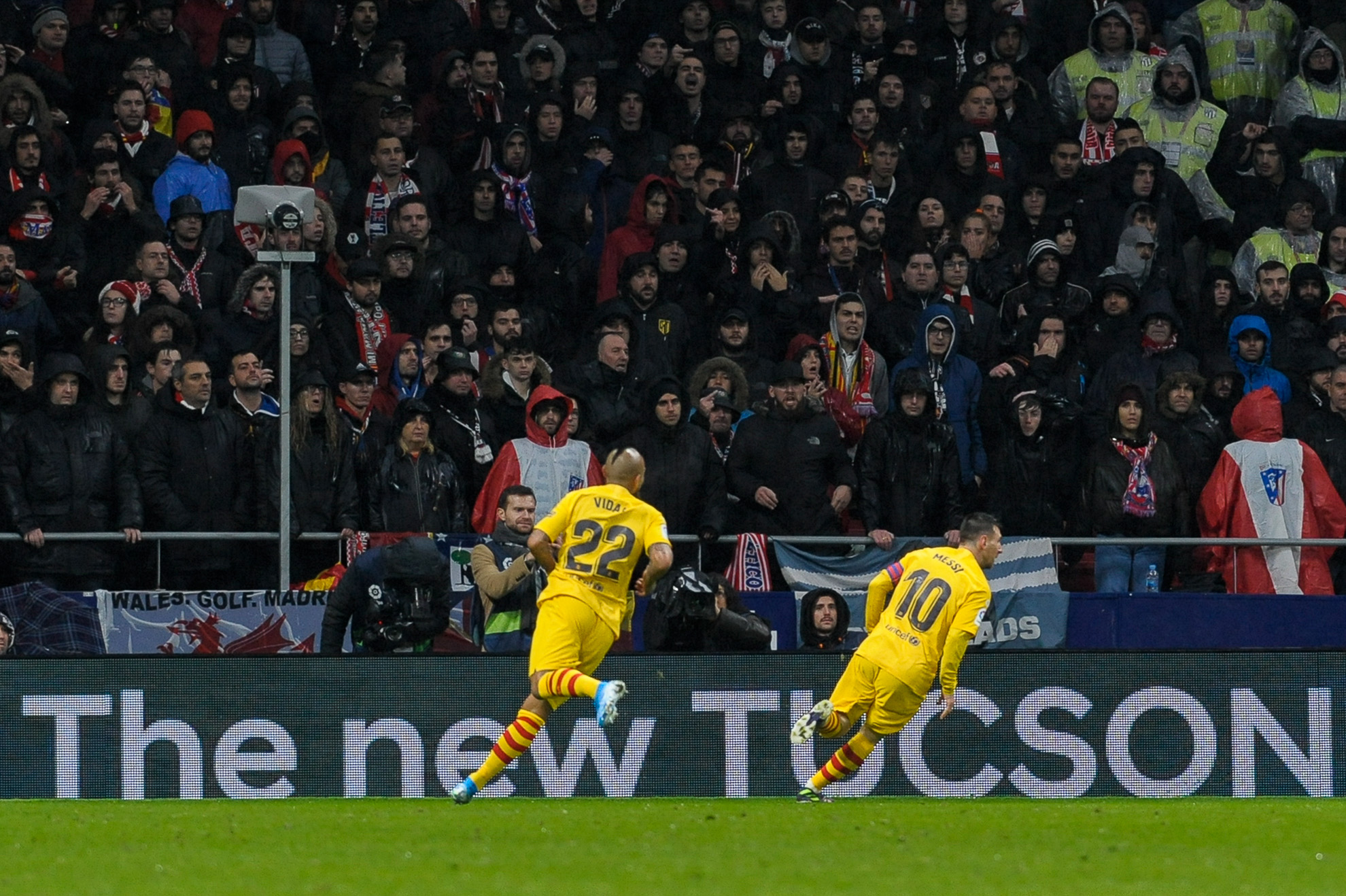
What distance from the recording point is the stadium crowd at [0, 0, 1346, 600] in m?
15.0

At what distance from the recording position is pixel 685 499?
1530 centimetres

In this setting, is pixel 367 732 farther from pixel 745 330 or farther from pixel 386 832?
pixel 745 330

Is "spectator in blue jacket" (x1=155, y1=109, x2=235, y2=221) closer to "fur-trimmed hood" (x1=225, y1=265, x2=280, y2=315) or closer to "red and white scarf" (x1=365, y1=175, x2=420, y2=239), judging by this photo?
"red and white scarf" (x1=365, y1=175, x2=420, y2=239)

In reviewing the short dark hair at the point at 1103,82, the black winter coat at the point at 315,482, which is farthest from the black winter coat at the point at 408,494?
the short dark hair at the point at 1103,82

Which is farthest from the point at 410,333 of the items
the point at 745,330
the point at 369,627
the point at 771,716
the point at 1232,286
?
the point at 1232,286

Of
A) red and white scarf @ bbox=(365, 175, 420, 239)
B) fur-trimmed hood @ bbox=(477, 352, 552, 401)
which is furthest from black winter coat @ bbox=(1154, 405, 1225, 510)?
red and white scarf @ bbox=(365, 175, 420, 239)

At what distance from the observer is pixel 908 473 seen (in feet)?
51.4

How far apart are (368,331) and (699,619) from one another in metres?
4.11

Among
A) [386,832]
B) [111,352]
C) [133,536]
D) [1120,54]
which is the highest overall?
[1120,54]

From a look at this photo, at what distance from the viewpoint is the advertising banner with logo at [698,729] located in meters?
12.8

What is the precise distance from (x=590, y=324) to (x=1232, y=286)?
17.3 ft

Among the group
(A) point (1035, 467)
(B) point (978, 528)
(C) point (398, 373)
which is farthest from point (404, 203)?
(B) point (978, 528)

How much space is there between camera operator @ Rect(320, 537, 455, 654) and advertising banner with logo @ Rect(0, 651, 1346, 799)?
1.88 ft

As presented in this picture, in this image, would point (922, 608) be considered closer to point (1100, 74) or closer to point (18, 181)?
point (18, 181)
